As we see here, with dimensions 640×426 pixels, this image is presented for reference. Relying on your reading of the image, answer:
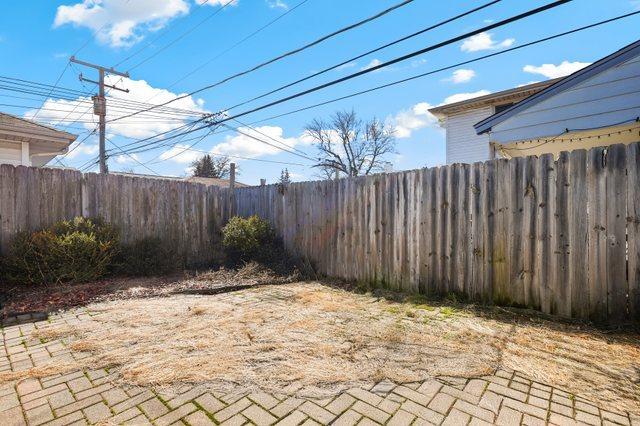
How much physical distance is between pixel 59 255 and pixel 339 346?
4.65 metres

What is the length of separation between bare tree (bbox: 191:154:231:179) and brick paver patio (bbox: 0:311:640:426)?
36.3 meters

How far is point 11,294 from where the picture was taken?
15.2 ft

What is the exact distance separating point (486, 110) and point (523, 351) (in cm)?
1050

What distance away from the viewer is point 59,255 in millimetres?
5117

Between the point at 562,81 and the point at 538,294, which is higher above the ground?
the point at 562,81

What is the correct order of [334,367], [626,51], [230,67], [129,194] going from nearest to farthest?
[334,367], [626,51], [129,194], [230,67]

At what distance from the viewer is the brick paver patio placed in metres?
1.92

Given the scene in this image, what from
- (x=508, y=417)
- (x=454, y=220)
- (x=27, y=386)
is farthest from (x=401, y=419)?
(x=454, y=220)

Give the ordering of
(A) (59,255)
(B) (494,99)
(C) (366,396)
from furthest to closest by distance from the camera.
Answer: (B) (494,99) → (A) (59,255) → (C) (366,396)

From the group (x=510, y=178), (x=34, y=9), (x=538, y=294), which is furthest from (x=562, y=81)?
(x=34, y=9)

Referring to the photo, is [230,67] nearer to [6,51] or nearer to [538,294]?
[6,51]

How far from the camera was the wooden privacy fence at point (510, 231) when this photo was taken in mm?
3197

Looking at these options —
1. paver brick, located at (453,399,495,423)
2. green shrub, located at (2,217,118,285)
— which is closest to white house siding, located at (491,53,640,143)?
paver brick, located at (453,399,495,423)

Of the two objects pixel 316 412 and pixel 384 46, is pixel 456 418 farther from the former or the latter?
pixel 384 46
